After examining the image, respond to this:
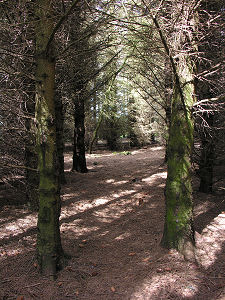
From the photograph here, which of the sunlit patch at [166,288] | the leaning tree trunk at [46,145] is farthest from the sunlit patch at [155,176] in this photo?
the leaning tree trunk at [46,145]

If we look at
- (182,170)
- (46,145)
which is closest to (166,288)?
(182,170)

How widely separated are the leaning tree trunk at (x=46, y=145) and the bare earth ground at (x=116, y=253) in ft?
1.12

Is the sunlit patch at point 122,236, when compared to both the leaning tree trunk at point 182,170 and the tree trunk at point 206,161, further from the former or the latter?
the tree trunk at point 206,161

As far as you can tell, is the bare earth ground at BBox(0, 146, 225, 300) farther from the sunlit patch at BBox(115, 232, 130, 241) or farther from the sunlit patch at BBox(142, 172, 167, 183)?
the sunlit patch at BBox(142, 172, 167, 183)

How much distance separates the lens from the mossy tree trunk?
391cm

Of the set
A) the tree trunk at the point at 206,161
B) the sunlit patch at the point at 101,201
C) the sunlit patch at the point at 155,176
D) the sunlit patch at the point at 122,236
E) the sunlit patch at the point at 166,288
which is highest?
the tree trunk at the point at 206,161

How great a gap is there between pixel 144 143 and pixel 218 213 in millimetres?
20051

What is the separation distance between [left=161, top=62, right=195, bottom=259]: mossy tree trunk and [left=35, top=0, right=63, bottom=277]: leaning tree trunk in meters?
1.90

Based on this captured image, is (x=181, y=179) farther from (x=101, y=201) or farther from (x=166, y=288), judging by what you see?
(x=101, y=201)

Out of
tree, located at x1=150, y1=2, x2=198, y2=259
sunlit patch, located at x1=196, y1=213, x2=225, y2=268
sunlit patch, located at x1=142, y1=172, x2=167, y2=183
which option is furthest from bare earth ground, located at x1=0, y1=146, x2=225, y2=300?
sunlit patch, located at x1=142, y1=172, x2=167, y2=183

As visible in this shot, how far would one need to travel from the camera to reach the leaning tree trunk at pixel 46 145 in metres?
3.47

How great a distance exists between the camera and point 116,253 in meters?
4.32

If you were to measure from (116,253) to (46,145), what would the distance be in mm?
2322

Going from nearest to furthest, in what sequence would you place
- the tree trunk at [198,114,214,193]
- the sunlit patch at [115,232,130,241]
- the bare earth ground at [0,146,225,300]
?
the bare earth ground at [0,146,225,300], the sunlit patch at [115,232,130,241], the tree trunk at [198,114,214,193]
